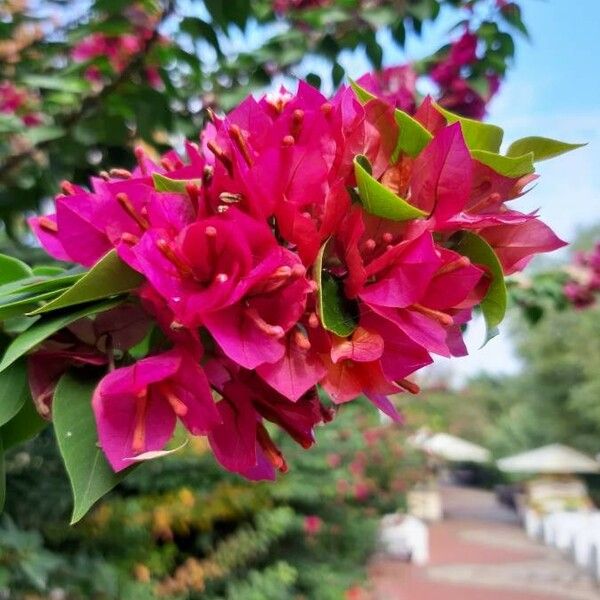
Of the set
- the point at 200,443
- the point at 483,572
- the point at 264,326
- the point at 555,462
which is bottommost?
the point at 555,462

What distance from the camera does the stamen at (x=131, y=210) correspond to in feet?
1.47

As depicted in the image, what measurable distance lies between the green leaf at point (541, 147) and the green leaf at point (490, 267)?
71 mm

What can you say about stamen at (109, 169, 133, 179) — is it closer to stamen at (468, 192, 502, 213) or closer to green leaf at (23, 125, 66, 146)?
stamen at (468, 192, 502, 213)

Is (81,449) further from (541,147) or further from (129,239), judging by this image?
(541,147)

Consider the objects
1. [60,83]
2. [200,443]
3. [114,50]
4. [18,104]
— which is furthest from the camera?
[200,443]

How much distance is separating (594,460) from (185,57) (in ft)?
62.8

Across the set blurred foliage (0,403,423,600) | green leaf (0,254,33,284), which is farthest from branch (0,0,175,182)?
green leaf (0,254,33,284)

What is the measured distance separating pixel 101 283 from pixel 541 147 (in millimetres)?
296

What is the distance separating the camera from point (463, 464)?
30750 mm

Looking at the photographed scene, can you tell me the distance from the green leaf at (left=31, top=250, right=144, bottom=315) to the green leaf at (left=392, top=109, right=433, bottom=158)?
189 millimetres

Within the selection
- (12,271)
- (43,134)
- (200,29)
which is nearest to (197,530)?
(43,134)

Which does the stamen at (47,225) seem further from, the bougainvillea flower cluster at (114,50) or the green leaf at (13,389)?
the bougainvillea flower cluster at (114,50)

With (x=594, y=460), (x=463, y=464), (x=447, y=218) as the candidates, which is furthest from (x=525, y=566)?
(x=463, y=464)

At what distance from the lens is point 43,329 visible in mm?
433
